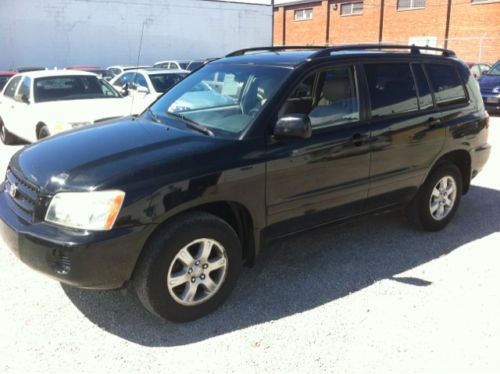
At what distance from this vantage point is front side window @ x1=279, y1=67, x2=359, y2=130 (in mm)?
3891

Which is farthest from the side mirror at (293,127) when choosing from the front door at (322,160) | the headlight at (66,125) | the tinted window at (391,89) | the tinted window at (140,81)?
the tinted window at (140,81)

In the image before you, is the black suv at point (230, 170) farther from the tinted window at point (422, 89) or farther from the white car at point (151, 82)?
the white car at point (151, 82)

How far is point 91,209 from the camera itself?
9.55 ft

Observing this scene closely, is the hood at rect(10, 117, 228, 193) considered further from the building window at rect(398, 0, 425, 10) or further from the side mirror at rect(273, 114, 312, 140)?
the building window at rect(398, 0, 425, 10)

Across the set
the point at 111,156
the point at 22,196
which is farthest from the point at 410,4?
the point at 22,196

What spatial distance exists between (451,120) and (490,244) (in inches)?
50.6

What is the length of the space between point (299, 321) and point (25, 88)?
747 cm

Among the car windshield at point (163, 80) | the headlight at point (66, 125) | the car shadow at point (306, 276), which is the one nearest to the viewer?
the car shadow at point (306, 276)

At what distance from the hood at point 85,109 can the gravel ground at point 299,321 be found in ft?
11.1

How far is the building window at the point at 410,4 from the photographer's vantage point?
30942mm

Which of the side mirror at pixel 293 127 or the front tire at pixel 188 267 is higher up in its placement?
the side mirror at pixel 293 127

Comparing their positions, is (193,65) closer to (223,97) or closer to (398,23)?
(223,97)

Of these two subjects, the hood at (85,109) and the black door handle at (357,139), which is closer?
the black door handle at (357,139)

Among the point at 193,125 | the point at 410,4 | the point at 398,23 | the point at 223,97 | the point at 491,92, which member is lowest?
the point at 491,92
